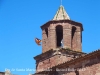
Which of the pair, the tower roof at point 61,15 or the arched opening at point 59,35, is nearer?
Result: the tower roof at point 61,15

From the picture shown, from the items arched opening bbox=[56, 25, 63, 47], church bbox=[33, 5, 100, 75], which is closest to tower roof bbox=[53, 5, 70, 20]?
church bbox=[33, 5, 100, 75]

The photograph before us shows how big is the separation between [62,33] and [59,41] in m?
0.78

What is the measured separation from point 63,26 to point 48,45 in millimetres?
1935

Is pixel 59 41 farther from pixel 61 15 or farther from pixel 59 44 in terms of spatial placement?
pixel 61 15

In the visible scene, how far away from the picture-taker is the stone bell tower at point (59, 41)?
768 inches

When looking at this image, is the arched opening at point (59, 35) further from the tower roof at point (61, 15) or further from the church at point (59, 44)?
the tower roof at point (61, 15)

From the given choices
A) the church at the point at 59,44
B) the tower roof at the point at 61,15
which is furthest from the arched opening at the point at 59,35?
the tower roof at the point at 61,15

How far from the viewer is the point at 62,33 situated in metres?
21.0

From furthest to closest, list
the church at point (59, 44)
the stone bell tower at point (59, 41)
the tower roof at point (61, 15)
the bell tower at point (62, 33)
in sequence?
the tower roof at point (61, 15) → the bell tower at point (62, 33) → the stone bell tower at point (59, 41) → the church at point (59, 44)

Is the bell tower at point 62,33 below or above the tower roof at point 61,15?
below

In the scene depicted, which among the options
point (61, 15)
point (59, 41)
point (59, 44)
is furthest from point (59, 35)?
point (61, 15)

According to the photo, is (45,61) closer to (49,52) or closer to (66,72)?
(49,52)

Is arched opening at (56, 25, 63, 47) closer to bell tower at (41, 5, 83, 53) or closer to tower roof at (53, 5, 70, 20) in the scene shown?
bell tower at (41, 5, 83, 53)

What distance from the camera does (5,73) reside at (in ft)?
73.5
